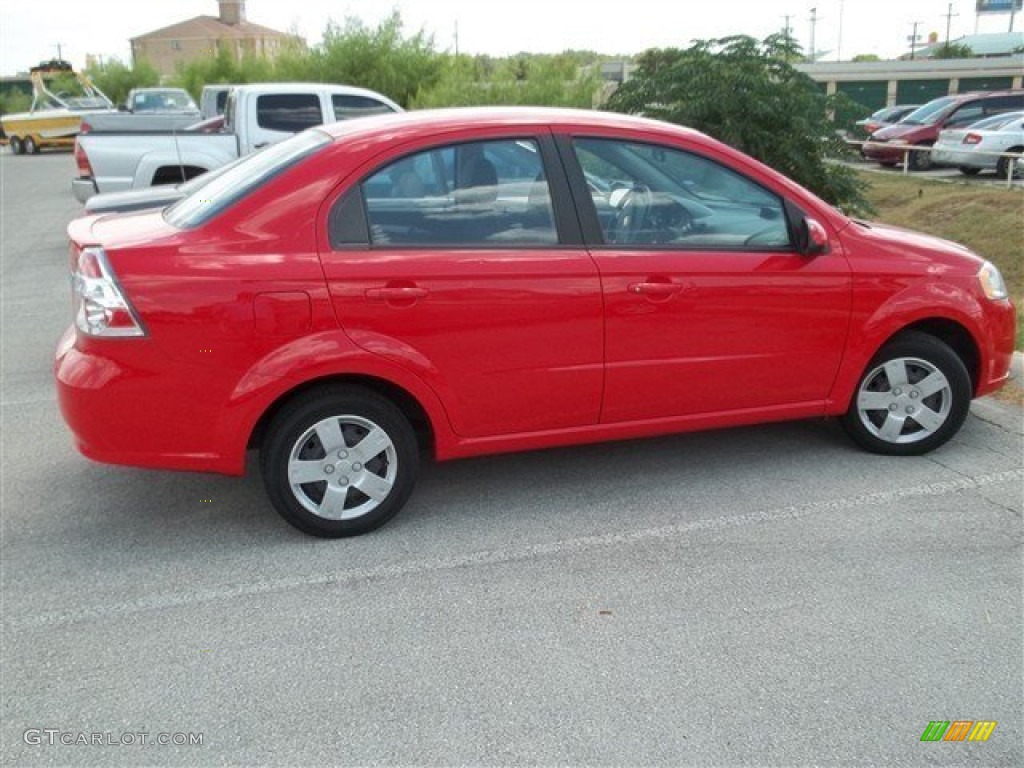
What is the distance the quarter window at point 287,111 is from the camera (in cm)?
1202

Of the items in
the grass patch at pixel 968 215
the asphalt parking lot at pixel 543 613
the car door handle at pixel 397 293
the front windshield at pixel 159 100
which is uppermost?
the front windshield at pixel 159 100

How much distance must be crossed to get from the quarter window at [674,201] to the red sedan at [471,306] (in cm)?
1

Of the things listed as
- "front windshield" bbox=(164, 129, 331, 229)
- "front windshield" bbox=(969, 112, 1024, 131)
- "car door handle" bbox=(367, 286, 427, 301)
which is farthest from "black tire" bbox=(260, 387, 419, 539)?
"front windshield" bbox=(969, 112, 1024, 131)

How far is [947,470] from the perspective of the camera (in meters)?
4.81

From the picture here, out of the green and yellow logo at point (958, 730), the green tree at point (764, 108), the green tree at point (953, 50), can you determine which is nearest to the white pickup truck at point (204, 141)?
the green tree at point (764, 108)

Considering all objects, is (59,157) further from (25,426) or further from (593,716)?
(593,716)

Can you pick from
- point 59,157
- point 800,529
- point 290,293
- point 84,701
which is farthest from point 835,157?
point 59,157

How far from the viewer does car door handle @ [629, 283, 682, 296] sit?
4258 millimetres

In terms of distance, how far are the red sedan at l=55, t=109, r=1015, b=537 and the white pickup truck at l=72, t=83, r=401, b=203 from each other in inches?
257

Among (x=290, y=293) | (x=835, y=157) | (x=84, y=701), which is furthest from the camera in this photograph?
(x=835, y=157)

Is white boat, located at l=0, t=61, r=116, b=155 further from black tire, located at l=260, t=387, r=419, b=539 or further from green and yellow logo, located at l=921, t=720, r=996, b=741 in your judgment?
green and yellow logo, located at l=921, t=720, r=996, b=741

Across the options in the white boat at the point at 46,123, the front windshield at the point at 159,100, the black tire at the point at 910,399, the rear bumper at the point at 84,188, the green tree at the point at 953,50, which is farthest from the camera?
the green tree at the point at 953,50

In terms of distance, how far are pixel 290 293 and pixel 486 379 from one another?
907 millimetres

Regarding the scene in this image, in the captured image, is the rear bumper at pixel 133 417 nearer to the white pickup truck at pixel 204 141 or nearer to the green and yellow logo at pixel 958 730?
the green and yellow logo at pixel 958 730
